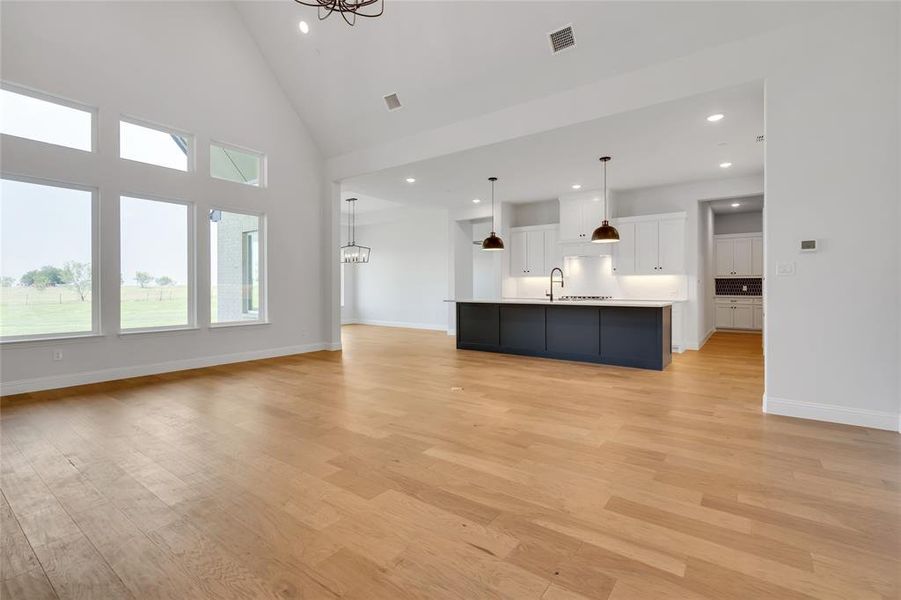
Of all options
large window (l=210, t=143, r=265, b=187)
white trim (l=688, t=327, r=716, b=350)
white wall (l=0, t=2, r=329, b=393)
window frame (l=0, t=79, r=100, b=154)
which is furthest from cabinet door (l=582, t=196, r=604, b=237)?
window frame (l=0, t=79, r=100, b=154)

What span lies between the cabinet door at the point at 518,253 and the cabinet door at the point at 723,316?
5.02 m

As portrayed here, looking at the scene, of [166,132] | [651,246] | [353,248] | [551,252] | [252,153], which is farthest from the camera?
[353,248]

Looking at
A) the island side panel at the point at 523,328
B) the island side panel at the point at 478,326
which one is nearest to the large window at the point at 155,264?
the island side panel at the point at 478,326

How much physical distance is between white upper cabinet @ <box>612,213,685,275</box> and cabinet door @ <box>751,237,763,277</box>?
376 cm

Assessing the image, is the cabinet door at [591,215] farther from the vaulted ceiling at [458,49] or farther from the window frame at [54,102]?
the window frame at [54,102]

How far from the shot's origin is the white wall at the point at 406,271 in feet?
36.8

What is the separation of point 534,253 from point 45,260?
25.1 ft

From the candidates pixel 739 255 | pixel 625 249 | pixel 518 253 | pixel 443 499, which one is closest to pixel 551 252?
pixel 518 253

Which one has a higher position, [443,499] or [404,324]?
[404,324]

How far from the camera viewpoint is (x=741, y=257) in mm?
9828

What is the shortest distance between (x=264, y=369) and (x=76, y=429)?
2.45 m

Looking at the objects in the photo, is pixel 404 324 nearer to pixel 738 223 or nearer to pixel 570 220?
pixel 570 220

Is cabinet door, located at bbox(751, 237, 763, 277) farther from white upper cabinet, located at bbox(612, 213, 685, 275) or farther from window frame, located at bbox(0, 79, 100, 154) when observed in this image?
window frame, located at bbox(0, 79, 100, 154)

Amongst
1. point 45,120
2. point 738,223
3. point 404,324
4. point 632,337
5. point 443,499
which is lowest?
point 443,499
